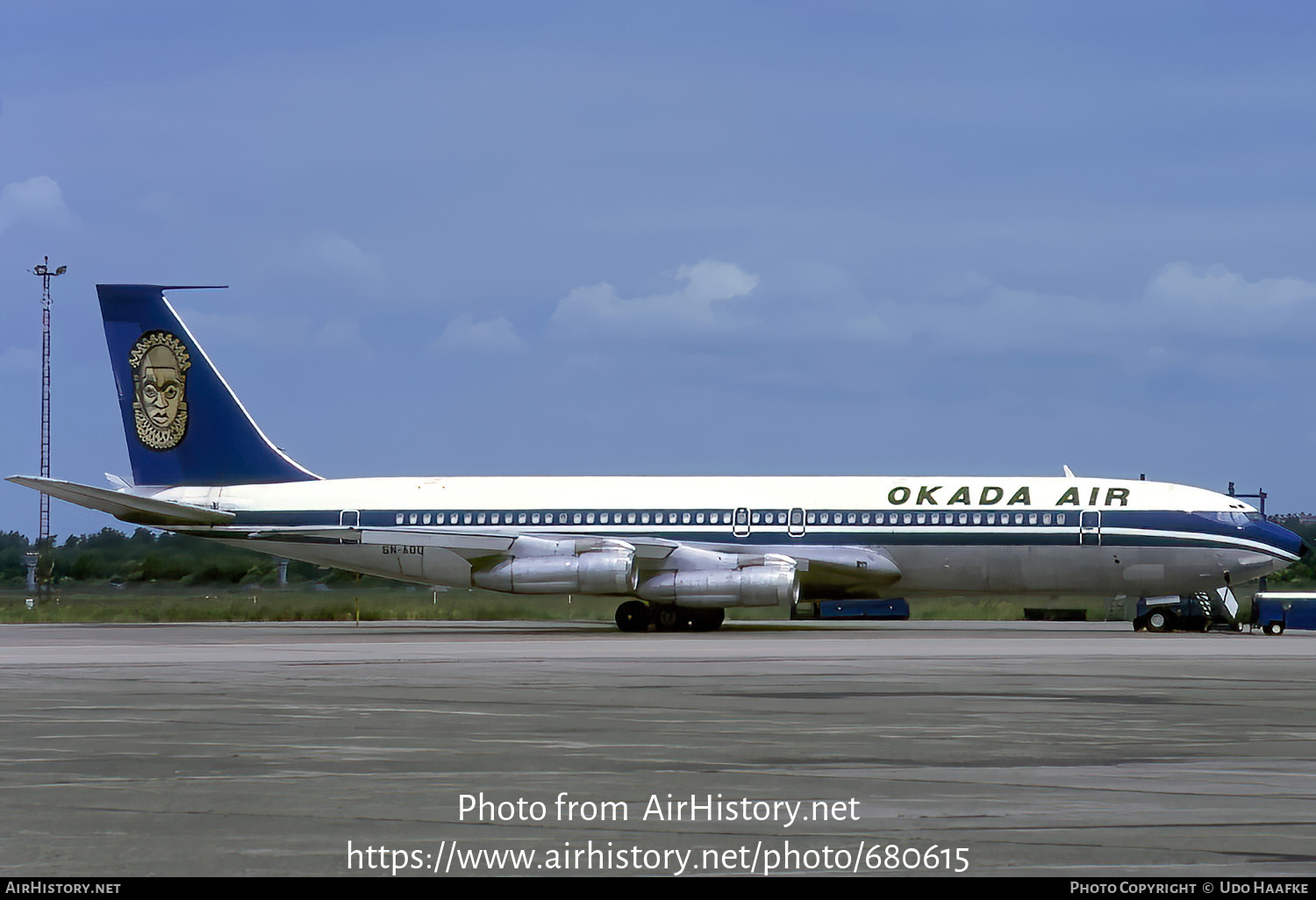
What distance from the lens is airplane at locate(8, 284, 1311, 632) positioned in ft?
133

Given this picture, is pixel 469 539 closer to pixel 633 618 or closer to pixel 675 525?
pixel 633 618

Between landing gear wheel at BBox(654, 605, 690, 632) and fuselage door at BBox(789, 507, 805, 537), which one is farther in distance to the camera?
landing gear wheel at BBox(654, 605, 690, 632)

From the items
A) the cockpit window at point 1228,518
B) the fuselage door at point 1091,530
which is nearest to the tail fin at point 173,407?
the fuselage door at point 1091,530

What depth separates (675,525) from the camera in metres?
42.7

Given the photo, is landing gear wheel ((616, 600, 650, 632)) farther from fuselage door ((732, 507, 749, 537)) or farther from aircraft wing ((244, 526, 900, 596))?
fuselage door ((732, 507, 749, 537))

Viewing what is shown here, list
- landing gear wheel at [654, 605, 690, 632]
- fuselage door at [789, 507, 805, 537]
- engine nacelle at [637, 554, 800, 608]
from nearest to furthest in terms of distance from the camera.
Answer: engine nacelle at [637, 554, 800, 608] < fuselage door at [789, 507, 805, 537] < landing gear wheel at [654, 605, 690, 632]

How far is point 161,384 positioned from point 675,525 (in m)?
16.8

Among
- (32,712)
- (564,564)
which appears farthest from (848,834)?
(564,564)

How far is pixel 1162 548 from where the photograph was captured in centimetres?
4041

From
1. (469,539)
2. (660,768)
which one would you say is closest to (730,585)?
(469,539)

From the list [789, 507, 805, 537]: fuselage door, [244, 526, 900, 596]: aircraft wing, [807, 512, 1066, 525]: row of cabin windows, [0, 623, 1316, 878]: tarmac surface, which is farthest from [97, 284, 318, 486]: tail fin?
[0, 623, 1316, 878]: tarmac surface

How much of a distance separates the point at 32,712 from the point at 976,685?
1226cm

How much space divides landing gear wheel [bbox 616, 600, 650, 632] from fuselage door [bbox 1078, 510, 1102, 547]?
1218cm

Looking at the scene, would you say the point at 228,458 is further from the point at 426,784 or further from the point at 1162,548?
the point at 426,784
